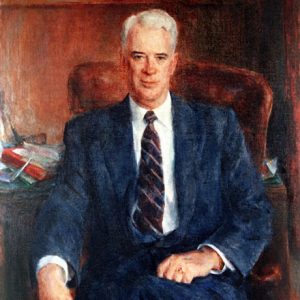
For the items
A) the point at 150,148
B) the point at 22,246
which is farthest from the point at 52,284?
the point at 150,148

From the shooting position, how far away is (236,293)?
2602mm

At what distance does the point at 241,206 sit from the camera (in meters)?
2.69

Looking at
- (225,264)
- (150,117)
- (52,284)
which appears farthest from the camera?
(150,117)

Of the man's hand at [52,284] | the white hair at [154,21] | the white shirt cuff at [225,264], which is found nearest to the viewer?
the man's hand at [52,284]

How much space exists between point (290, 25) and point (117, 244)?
1236mm

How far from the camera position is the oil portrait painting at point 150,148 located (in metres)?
2.62

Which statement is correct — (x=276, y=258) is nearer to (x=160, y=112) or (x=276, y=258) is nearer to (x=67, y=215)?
(x=160, y=112)

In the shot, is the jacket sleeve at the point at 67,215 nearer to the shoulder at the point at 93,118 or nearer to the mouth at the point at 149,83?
the shoulder at the point at 93,118

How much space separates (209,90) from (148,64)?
0.32 metres

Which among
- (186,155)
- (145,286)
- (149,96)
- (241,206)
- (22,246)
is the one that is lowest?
(145,286)

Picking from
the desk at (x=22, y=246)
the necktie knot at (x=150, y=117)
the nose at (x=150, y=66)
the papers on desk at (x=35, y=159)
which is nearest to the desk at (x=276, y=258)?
the desk at (x=22, y=246)

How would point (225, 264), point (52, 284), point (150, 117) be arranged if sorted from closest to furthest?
point (52, 284)
point (225, 264)
point (150, 117)

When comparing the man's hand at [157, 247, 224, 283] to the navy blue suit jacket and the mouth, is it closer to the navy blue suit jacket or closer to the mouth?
the navy blue suit jacket

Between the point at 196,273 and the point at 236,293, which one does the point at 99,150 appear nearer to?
the point at 196,273
